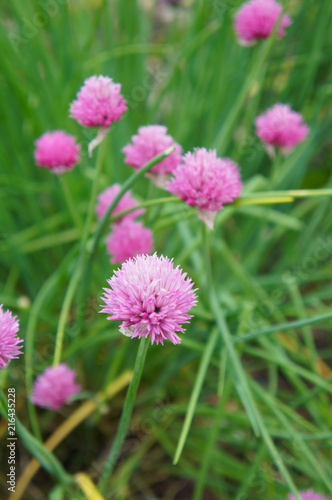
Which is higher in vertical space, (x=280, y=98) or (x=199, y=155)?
(x=280, y=98)

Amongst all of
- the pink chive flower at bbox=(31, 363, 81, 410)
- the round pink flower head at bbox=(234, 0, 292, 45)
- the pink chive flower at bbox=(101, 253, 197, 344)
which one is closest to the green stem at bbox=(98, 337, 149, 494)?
the pink chive flower at bbox=(101, 253, 197, 344)

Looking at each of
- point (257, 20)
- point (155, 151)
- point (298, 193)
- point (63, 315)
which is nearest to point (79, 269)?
point (63, 315)

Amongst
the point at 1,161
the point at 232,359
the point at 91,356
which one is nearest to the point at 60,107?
the point at 1,161

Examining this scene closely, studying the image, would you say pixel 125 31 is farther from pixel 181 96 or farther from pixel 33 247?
pixel 33 247

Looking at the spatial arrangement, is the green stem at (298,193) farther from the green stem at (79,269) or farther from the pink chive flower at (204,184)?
the green stem at (79,269)

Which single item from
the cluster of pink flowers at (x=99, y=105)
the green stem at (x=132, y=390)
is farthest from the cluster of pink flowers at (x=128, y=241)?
the green stem at (x=132, y=390)

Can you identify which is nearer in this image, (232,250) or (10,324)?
(10,324)

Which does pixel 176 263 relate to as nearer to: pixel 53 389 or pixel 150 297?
pixel 53 389
